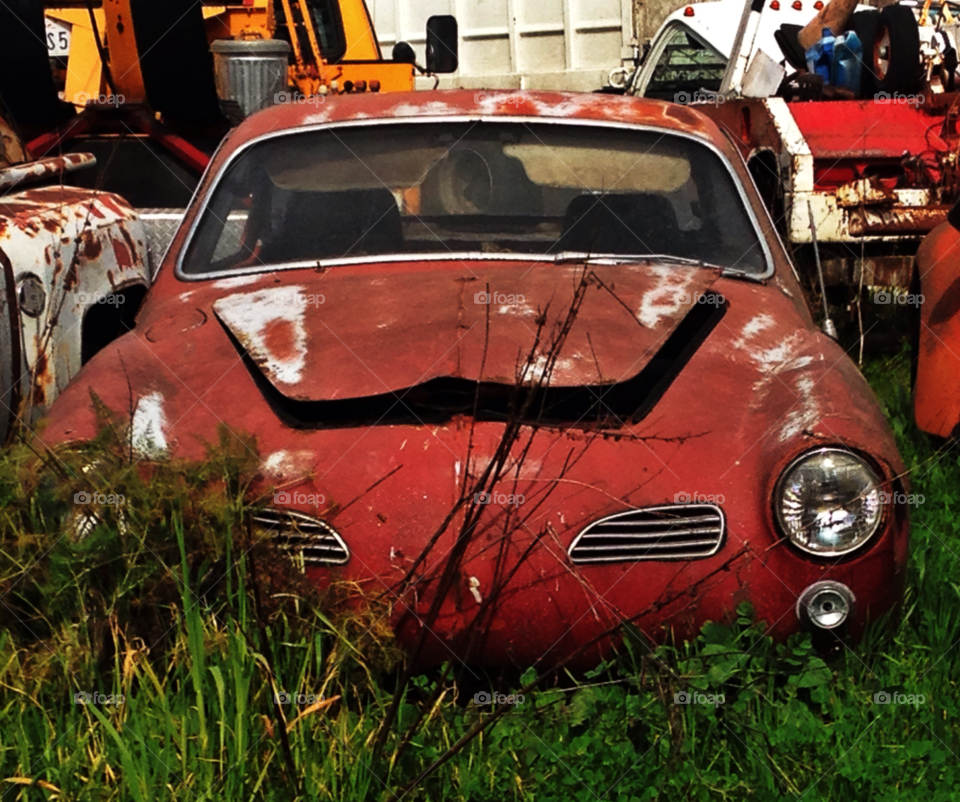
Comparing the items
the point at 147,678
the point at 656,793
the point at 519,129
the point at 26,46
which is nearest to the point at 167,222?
the point at 519,129

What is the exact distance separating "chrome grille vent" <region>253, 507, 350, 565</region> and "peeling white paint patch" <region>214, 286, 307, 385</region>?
41 centimetres

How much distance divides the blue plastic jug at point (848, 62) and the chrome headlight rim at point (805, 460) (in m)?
5.89

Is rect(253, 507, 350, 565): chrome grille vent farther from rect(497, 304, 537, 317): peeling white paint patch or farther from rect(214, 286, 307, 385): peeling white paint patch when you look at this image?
rect(497, 304, 537, 317): peeling white paint patch

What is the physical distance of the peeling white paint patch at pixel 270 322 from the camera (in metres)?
3.45

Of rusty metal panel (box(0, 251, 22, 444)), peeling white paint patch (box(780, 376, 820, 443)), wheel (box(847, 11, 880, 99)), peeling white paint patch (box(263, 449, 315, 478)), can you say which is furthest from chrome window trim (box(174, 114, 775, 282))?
wheel (box(847, 11, 880, 99))

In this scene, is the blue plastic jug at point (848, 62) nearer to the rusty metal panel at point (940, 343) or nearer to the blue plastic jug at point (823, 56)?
the blue plastic jug at point (823, 56)

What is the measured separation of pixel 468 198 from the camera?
4.46 meters

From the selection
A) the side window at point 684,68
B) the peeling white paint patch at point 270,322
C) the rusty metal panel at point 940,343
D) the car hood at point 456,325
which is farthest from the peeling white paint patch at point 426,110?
the side window at point 684,68

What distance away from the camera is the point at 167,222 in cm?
634

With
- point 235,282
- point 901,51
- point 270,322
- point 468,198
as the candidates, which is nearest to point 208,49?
point 901,51

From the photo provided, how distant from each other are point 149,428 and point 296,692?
32.3 inches

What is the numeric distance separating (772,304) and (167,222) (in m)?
3.23

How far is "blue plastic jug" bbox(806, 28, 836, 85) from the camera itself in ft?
28.2

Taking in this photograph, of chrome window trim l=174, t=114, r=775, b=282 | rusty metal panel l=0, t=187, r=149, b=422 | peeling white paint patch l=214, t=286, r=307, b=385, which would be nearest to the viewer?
peeling white paint patch l=214, t=286, r=307, b=385
